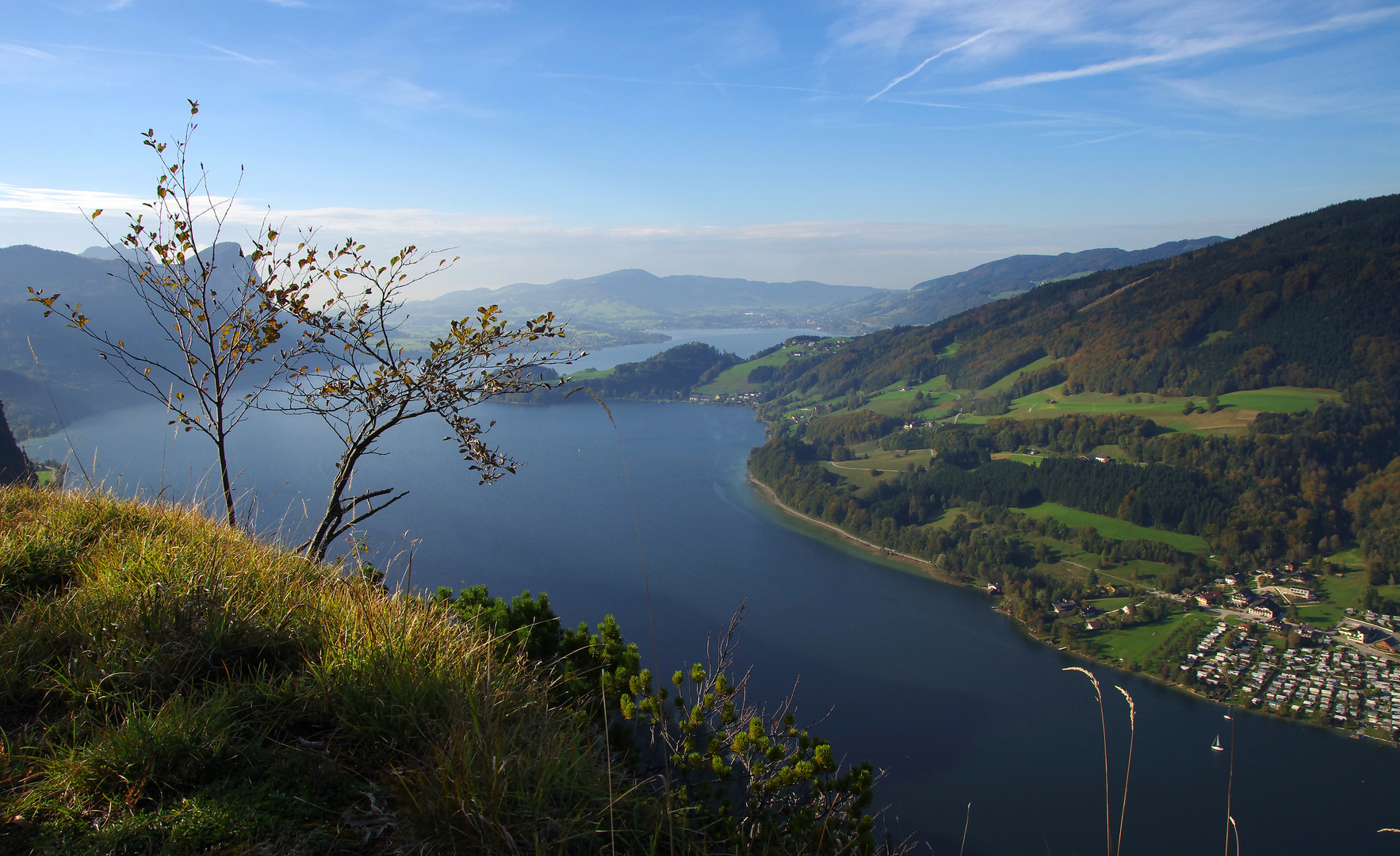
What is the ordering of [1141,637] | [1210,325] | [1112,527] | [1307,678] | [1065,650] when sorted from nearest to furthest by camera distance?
1. [1307,678]
2. [1141,637]
3. [1065,650]
4. [1112,527]
5. [1210,325]

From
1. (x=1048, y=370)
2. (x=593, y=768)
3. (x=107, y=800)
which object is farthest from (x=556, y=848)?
(x=1048, y=370)

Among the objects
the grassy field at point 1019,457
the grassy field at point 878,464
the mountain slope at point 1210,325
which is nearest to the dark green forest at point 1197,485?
the grassy field at point 1019,457

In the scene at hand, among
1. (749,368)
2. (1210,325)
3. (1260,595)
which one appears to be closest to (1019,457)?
(1260,595)

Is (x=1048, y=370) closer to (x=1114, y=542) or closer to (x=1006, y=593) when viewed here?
(x=1114, y=542)

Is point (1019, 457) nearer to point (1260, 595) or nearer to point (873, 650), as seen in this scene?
point (1260, 595)

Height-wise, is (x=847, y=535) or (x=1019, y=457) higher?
(x=1019, y=457)

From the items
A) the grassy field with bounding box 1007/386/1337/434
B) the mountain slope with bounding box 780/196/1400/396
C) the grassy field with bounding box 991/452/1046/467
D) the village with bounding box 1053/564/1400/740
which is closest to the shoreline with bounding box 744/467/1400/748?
the village with bounding box 1053/564/1400/740
